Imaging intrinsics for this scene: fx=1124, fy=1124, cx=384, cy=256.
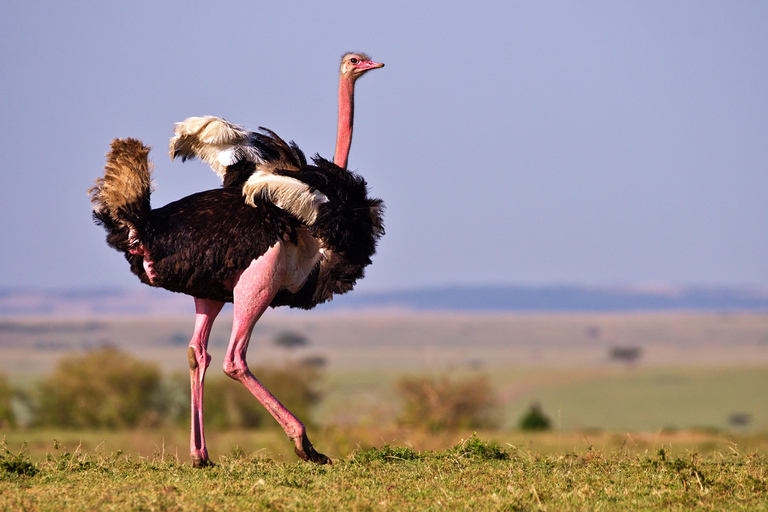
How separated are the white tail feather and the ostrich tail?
27.4 inches

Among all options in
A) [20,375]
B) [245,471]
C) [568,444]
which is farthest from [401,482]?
[20,375]

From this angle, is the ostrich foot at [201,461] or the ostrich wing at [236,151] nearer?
the ostrich foot at [201,461]

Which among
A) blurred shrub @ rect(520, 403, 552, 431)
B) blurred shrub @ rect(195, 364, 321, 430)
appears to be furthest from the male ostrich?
blurred shrub @ rect(520, 403, 552, 431)

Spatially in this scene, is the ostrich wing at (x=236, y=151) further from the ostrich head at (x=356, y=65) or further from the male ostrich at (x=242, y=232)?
the ostrich head at (x=356, y=65)

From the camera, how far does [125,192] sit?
7.32 metres

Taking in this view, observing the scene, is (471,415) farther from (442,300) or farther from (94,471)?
(442,300)

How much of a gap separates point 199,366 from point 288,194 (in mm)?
1411

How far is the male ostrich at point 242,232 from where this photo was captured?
7.42 meters

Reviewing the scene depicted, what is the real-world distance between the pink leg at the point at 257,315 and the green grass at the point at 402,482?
222 millimetres

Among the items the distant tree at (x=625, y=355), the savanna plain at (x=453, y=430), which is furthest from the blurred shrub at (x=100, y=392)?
the distant tree at (x=625, y=355)

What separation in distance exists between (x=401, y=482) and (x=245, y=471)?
1.02 m

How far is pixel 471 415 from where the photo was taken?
4238cm

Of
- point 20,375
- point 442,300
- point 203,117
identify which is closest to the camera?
point 203,117

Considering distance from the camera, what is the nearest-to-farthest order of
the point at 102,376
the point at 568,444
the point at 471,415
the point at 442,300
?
the point at 568,444 < the point at 471,415 < the point at 102,376 < the point at 442,300
